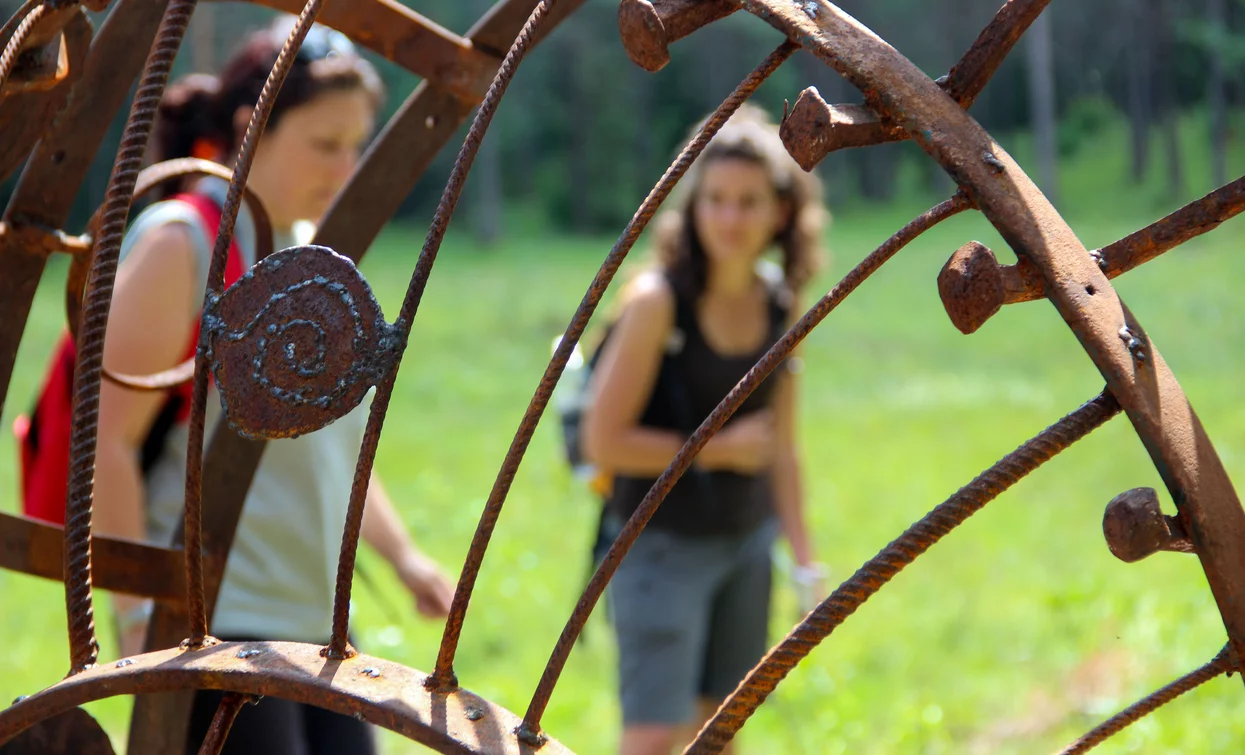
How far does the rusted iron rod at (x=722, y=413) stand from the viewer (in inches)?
30.0

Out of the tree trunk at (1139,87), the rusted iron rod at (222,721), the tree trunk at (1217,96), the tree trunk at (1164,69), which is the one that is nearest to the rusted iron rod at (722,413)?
the rusted iron rod at (222,721)

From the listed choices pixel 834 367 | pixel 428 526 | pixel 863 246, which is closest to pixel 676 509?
pixel 428 526

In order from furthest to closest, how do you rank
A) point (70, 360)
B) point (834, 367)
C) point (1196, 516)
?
point (834, 367) < point (70, 360) < point (1196, 516)

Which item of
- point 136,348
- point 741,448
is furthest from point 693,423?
point 136,348

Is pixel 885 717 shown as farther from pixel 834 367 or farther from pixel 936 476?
pixel 834 367

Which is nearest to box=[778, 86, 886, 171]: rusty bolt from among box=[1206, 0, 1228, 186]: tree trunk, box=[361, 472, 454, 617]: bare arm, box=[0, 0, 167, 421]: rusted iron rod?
box=[0, 0, 167, 421]: rusted iron rod

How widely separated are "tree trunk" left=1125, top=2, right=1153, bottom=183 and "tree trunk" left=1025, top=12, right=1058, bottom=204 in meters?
1.09

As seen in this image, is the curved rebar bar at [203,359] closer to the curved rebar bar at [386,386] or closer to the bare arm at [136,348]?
the curved rebar bar at [386,386]

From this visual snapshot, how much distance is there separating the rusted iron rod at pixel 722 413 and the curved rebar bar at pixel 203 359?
0.27m

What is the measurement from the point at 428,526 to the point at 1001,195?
545cm

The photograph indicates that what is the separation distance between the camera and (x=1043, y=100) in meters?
16.6

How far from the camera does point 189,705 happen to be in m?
1.24

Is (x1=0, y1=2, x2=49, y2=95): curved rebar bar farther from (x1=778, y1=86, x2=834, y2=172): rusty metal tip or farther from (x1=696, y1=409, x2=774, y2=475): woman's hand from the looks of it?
(x1=696, y1=409, x2=774, y2=475): woman's hand

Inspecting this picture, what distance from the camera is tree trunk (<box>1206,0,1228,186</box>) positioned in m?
15.4
